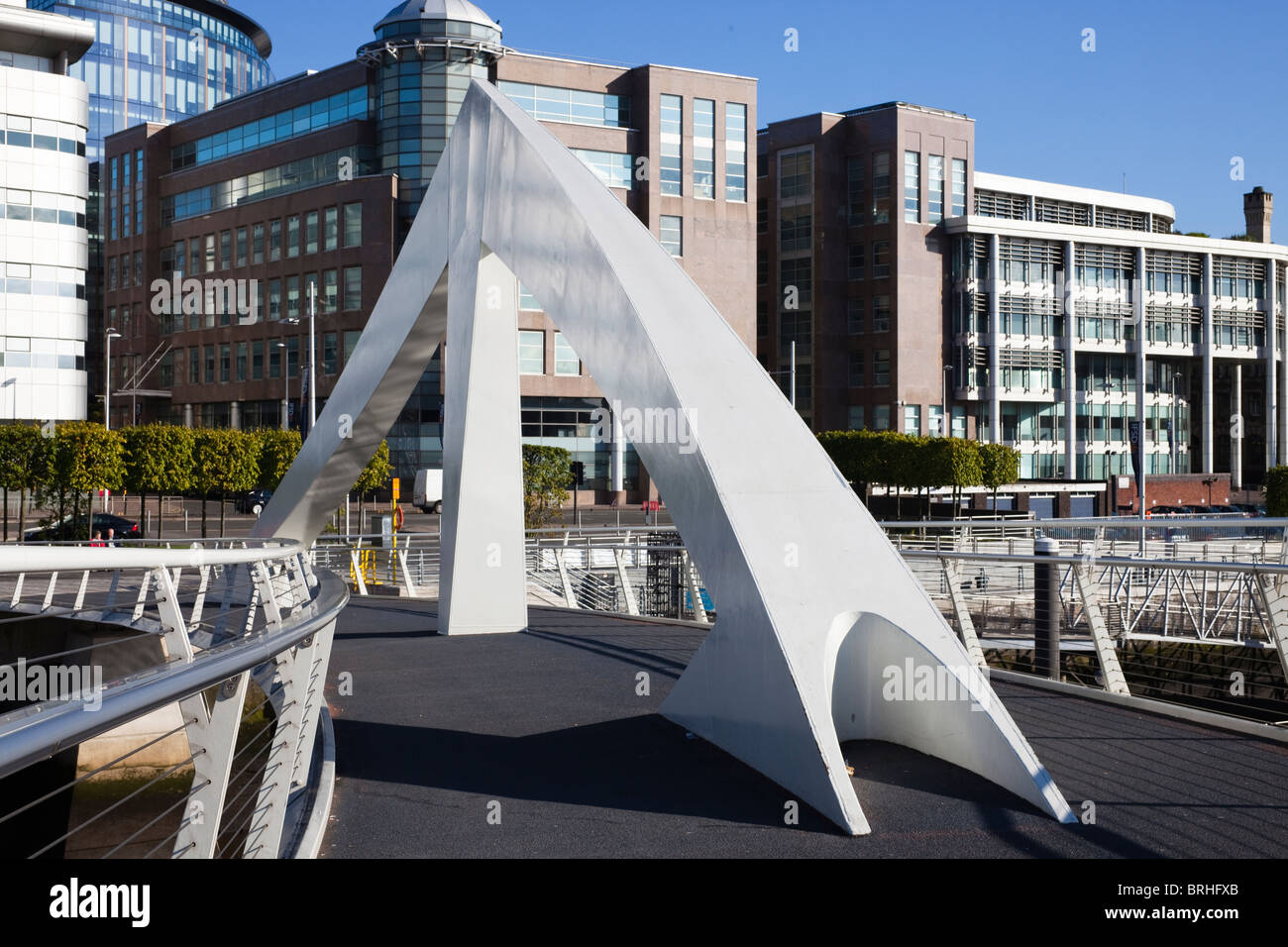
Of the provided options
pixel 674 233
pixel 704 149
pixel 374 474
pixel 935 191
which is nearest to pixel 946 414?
pixel 935 191

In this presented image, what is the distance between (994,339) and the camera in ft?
237

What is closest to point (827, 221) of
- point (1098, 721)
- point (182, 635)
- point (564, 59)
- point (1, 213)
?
point (564, 59)

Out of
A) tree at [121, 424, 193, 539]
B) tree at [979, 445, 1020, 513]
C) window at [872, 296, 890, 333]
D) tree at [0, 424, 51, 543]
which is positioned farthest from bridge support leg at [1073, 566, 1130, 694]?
window at [872, 296, 890, 333]

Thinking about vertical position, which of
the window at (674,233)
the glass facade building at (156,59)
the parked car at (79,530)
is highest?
the glass facade building at (156,59)

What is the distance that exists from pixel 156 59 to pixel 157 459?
106 metres

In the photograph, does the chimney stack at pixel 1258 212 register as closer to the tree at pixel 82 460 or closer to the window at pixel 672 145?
the window at pixel 672 145

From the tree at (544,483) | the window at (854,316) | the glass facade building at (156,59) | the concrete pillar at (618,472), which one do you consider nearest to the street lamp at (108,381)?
the tree at (544,483)

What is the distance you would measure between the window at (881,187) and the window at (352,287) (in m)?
30.1

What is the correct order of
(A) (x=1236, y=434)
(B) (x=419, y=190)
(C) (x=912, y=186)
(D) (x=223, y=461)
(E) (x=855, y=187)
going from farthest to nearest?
(A) (x=1236, y=434)
(E) (x=855, y=187)
(C) (x=912, y=186)
(B) (x=419, y=190)
(D) (x=223, y=461)

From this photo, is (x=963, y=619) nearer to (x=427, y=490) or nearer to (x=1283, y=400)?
(x=427, y=490)

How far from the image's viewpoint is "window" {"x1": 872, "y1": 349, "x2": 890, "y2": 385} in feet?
232

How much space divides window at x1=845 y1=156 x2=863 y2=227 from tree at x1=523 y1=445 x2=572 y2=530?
31372 millimetres

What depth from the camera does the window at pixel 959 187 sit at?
2820 inches

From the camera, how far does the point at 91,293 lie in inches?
3861
